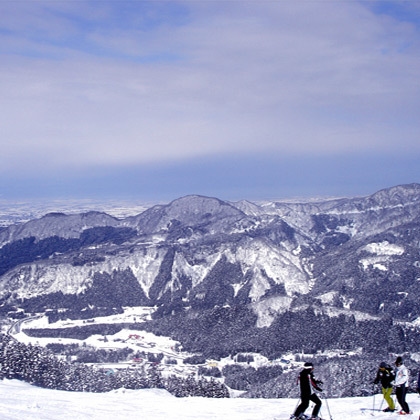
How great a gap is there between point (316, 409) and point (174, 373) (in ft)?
325

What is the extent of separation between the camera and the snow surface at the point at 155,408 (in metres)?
29.4

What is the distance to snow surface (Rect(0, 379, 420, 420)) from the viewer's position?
1157 inches

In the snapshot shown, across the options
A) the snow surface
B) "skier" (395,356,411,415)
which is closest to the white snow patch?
the snow surface

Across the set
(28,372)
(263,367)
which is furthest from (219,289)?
(28,372)

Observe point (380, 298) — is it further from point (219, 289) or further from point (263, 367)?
point (263, 367)

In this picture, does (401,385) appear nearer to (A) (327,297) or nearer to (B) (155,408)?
(B) (155,408)

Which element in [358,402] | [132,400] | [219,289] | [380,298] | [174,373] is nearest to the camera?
[358,402]

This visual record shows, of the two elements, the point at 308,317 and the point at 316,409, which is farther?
the point at 308,317

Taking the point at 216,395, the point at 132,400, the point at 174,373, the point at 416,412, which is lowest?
the point at 174,373

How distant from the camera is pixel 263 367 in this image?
390 feet

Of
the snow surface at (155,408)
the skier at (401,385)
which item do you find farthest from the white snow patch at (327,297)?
the skier at (401,385)

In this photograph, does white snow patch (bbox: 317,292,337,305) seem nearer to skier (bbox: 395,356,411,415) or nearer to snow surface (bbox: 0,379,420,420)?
snow surface (bbox: 0,379,420,420)

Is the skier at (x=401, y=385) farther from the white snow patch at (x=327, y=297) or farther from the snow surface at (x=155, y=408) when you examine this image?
the white snow patch at (x=327, y=297)

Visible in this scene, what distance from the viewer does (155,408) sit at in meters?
35.7
